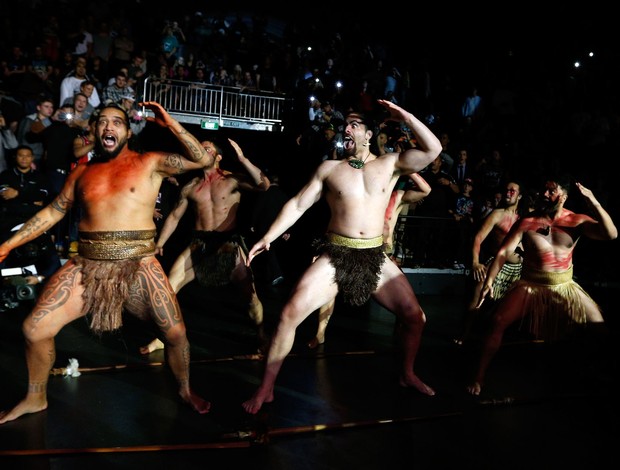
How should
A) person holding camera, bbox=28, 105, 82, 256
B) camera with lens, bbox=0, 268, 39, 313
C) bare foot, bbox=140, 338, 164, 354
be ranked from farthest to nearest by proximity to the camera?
1. person holding camera, bbox=28, 105, 82, 256
2. camera with lens, bbox=0, 268, 39, 313
3. bare foot, bbox=140, 338, 164, 354

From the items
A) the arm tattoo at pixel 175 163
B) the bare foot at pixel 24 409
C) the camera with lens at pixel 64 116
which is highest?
the camera with lens at pixel 64 116

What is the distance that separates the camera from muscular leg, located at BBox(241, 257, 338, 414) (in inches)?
147

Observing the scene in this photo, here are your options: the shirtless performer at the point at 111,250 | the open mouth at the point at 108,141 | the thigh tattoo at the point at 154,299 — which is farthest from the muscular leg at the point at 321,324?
the open mouth at the point at 108,141

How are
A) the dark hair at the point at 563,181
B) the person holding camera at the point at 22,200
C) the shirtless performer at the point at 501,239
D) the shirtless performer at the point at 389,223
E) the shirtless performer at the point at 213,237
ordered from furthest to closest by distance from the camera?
the person holding camera at the point at 22,200, the shirtless performer at the point at 501,239, the shirtless performer at the point at 389,223, the shirtless performer at the point at 213,237, the dark hair at the point at 563,181

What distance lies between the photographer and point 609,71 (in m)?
11.9

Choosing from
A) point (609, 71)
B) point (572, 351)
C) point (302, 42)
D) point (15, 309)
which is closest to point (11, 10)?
point (302, 42)

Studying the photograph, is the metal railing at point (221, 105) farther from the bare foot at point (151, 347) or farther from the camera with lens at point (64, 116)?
the bare foot at point (151, 347)

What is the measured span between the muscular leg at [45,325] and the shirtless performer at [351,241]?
1.11 metres

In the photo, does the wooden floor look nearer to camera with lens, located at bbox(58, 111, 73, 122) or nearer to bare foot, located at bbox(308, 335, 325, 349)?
bare foot, located at bbox(308, 335, 325, 349)

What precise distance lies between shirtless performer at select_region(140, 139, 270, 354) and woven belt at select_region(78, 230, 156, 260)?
1383mm

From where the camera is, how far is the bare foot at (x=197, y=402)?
362 centimetres

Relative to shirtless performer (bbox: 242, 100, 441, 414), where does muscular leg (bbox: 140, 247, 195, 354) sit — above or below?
below

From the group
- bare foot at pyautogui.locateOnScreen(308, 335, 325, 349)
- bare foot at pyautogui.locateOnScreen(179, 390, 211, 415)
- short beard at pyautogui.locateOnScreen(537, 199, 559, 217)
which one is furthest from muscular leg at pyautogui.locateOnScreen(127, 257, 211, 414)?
short beard at pyautogui.locateOnScreen(537, 199, 559, 217)

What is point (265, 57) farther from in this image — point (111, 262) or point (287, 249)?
point (111, 262)
